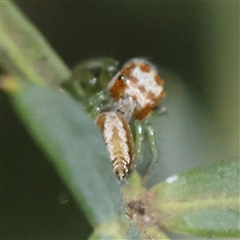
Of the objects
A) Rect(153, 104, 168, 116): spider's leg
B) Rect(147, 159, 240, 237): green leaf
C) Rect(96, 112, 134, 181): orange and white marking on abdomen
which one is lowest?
Rect(153, 104, 168, 116): spider's leg

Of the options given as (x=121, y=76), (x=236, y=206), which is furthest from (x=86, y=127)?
(x=121, y=76)

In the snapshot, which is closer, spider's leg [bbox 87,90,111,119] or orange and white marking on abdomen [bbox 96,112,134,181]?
orange and white marking on abdomen [bbox 96,112,134,181]

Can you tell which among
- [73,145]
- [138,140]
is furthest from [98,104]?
[73,145]

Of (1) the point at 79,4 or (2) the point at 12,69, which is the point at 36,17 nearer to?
(1) the point at 79,4

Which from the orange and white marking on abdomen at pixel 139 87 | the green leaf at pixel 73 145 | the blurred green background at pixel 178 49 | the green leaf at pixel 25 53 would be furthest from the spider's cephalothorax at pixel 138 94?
the green leaf at pixel 73 145

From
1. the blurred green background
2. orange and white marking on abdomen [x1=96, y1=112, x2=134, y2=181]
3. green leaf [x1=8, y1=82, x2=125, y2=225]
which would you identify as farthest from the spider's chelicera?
green leaf [x1=8, y1=82, x2=125, y2=225]

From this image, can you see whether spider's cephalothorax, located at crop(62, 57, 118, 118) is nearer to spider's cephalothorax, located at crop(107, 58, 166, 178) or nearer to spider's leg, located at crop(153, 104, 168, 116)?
spider's cephalothorax, located at crop(107, 58, 166, 178)

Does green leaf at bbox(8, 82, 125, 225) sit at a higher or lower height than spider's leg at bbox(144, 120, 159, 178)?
higher
